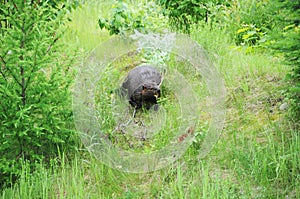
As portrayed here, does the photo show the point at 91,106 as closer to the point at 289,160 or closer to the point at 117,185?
the point at 117,185

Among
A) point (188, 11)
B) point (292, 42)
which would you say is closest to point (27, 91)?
point (292, 42)

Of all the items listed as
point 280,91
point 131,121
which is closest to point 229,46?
point 280,91

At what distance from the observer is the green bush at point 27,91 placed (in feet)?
12.9

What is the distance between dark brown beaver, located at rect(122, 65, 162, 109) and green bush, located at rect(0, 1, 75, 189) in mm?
892

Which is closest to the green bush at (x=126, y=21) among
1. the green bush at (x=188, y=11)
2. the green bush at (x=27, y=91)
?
the green bush at (x=188, y=11)

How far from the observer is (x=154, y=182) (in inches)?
148

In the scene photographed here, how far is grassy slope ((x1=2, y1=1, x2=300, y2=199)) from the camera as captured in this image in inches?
136

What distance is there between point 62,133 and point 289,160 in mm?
1986

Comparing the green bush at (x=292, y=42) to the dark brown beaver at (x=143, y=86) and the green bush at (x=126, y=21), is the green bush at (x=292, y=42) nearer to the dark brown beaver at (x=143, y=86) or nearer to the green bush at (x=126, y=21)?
the dark brown beaver at (x=143, y=86)

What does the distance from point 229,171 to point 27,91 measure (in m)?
1.85

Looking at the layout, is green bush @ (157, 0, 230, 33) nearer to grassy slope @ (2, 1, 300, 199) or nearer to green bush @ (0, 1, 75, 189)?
grassy slope @ (2, 1, 300, 199)

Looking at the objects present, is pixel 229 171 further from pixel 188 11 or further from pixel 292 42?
pixel 188 11

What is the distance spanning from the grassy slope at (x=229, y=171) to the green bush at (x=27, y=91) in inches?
10.4

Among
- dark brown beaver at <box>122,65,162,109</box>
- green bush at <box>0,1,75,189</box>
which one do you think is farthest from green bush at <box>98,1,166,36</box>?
green bush at <box>0,1,75,189</box>
